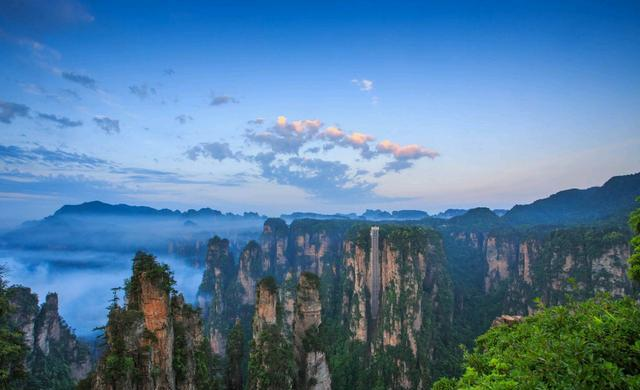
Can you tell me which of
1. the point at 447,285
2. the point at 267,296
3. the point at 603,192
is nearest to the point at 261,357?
the point at 267,296

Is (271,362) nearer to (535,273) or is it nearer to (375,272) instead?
(375,272)

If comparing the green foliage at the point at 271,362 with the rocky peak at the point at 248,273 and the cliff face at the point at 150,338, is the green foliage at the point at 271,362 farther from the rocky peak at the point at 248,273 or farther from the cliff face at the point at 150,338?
the rocky peak at the point at 248,273

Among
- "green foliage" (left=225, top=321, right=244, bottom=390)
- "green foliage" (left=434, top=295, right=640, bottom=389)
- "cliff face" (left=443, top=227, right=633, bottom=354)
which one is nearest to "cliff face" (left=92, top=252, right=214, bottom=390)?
"green foliage" (left=225, top=321, right=244, bottom=390)

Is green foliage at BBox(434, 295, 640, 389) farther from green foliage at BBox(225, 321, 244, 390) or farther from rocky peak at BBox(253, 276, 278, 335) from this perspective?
green foliage at BBox(225, 321, 244, 390)

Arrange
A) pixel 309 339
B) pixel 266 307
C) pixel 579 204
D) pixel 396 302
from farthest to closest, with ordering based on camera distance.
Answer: pixel 579 204 < pixel 396 302 < pixel 309 339 < pixel 266 307

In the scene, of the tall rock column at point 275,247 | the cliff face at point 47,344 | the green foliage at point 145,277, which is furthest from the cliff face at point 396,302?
the cliff face at point 47,344

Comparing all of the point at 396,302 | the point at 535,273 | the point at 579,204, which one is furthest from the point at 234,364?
the point at 579,204

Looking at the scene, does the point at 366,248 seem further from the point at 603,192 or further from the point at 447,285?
the point at 603,192
